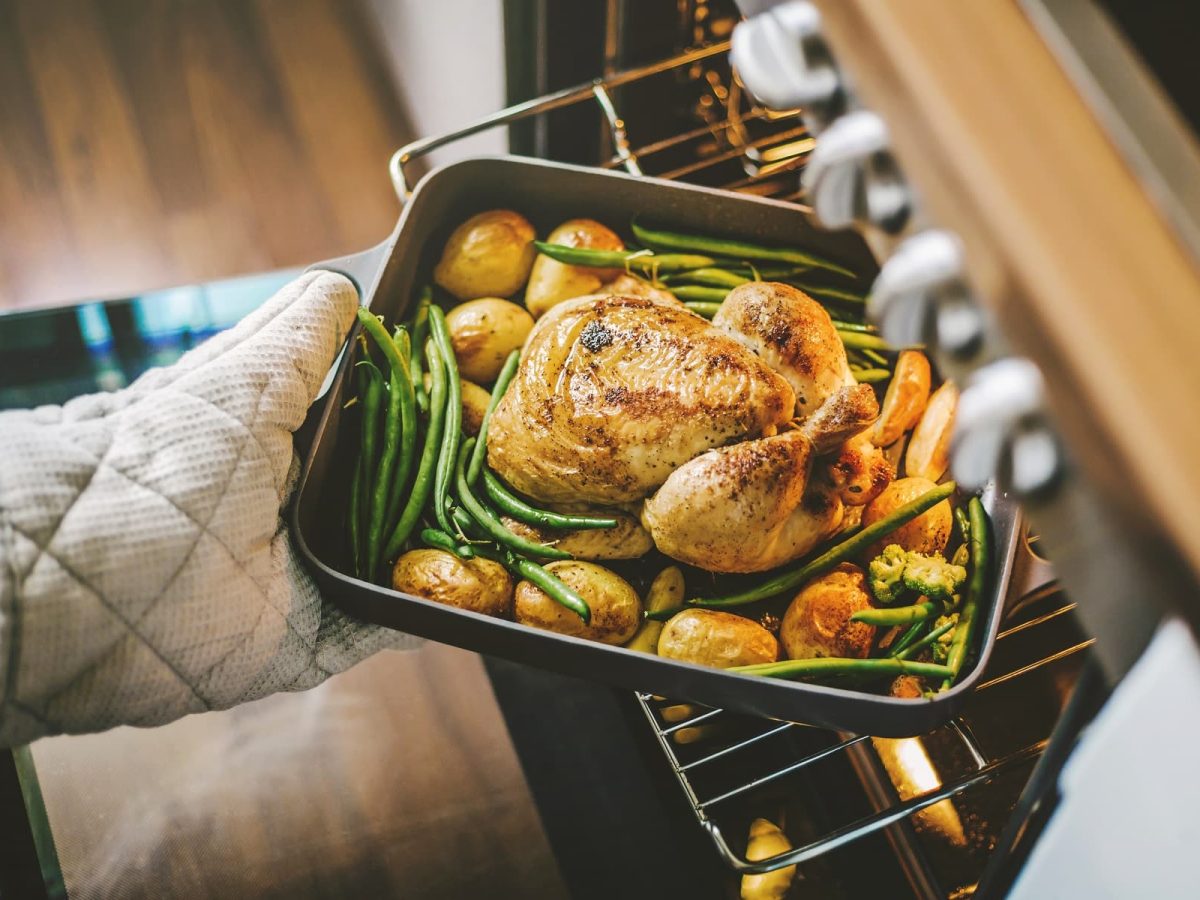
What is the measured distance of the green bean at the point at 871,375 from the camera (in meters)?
1.22

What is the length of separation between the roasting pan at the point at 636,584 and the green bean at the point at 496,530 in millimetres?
129

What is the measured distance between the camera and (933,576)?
100 centimetres

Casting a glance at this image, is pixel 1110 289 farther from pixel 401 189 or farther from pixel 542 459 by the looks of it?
pixel 401 189

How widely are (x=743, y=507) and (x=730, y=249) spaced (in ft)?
1.59

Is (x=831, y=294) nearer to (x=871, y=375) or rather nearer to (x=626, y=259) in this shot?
(x=871, y=375)

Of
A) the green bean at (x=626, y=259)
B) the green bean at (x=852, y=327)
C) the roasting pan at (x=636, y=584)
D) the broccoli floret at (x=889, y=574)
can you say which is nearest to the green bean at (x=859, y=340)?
the green bean at (x=852, y=327)

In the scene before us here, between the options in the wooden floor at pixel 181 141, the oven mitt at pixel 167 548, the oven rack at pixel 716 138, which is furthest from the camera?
the wooden floor at pixel 181 141

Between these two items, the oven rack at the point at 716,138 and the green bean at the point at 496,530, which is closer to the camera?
the green bean at the point at 496,530

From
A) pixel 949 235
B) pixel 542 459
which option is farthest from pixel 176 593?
pixel 949 235

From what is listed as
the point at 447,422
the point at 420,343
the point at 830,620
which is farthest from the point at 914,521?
the point at 420,343

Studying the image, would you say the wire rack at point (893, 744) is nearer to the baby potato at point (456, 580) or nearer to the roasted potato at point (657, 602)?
the roasted potato at point (657, 602)

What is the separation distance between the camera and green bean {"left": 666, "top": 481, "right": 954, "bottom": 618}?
3.44 feet

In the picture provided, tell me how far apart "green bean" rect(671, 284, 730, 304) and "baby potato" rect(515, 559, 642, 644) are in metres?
0.46

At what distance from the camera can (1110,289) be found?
0.46 meters
